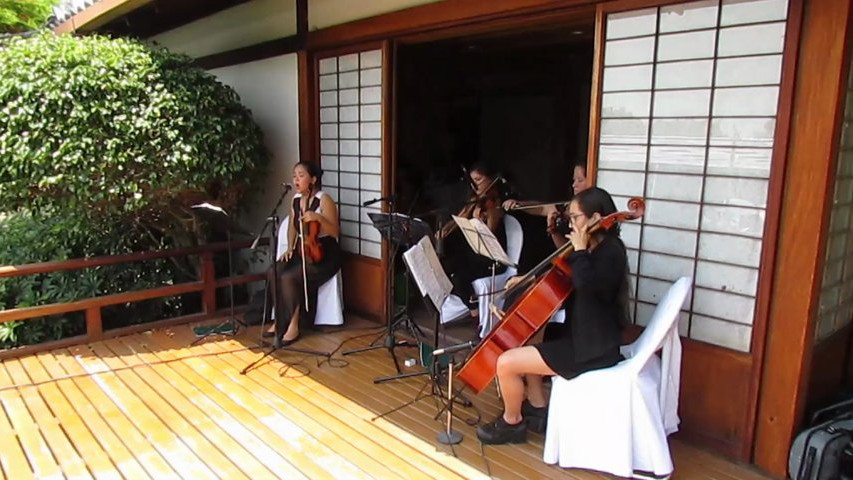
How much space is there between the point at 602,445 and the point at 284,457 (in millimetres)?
1326

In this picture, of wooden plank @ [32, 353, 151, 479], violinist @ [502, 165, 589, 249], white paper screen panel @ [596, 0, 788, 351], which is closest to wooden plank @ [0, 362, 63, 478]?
wooden plank @ [32, 353, 151, 479]

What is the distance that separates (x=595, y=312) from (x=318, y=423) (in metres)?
1.42

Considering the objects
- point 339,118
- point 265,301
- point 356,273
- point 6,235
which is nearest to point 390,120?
point 339,118

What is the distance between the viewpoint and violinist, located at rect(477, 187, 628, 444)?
235 centimetres

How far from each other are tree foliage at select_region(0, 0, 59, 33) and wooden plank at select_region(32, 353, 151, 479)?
5508 mm

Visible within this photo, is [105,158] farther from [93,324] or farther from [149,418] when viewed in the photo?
[149,418]

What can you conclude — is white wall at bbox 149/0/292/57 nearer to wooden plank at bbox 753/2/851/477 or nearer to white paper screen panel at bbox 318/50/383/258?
white paper screen panel at bbox 318/50/383/258

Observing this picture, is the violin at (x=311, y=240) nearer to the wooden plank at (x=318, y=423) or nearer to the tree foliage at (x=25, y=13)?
the wooden plank at (x=318, y=423)

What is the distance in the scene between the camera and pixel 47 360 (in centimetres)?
370

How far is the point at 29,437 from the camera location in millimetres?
2744

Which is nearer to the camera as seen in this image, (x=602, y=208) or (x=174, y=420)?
(x=602, y=208)

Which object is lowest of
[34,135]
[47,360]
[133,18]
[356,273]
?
[47,360]

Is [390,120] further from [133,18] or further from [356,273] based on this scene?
[133,18]

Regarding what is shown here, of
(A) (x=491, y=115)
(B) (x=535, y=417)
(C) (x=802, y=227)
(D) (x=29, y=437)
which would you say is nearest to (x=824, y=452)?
(C) (x=802, y=227)
